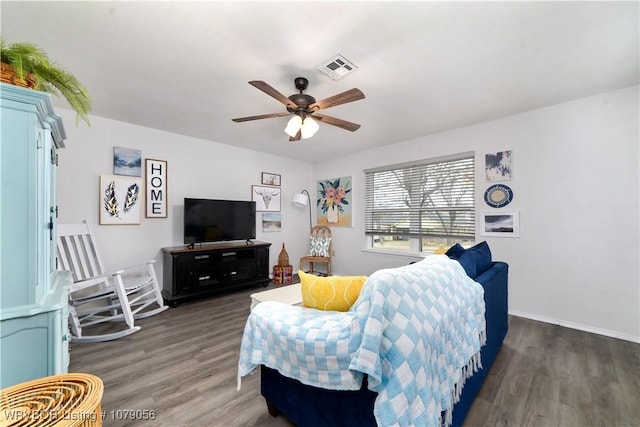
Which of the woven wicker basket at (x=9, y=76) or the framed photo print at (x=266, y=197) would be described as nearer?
the woven wicker basket at (x=9, y=76)

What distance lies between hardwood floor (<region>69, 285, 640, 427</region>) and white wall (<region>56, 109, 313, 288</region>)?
1.30 m

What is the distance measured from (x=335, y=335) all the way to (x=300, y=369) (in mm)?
243

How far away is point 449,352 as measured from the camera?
1.15 metres

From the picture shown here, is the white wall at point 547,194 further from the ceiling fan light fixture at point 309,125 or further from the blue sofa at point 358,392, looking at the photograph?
the ceiling fan light fixture at point 309,125

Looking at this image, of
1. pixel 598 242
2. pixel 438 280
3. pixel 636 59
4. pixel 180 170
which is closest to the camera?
pixel 438 280

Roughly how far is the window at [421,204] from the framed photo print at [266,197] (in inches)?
65.8

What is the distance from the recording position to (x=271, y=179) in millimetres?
4801

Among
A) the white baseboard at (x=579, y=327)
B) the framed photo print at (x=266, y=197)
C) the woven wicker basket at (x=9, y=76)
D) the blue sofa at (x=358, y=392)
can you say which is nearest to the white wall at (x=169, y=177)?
the framed photo print at (x=266, y=197)

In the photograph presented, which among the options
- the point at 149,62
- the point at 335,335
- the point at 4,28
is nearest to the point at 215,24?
the point at 149,62

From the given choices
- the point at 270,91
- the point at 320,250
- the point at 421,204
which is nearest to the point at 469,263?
the point at 270,91

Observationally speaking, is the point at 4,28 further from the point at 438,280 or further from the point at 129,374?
the point at 438,280

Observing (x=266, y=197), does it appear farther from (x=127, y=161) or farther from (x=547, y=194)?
(x=547, y=194)

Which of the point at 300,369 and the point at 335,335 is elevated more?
the point at 335,335

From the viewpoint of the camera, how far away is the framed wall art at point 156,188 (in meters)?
3.47
